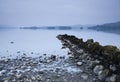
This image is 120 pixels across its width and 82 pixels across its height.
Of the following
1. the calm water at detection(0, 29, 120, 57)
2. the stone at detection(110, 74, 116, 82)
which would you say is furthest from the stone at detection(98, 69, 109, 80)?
the calm water at detection(0, 29, 120, 57)

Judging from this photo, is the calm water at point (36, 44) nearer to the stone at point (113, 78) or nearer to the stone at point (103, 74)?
the stone at point (103, 74)

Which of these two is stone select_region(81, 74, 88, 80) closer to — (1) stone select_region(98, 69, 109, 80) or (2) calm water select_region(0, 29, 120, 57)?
(1) stone select_region(98, 69, 109, 80)

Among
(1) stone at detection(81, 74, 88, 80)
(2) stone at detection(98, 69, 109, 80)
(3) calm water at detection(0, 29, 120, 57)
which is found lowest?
(3) calm water at detection(0, 29, 120, 57)

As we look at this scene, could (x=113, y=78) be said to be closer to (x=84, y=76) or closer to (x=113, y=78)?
(x=113, y=78)

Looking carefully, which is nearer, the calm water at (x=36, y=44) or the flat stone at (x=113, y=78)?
the flat stone at (x=113, y=78)

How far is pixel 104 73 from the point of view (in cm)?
617

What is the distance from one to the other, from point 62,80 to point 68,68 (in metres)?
1.91

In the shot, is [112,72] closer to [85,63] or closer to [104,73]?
[104,73]

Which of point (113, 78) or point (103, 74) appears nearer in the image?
point (113, 78)

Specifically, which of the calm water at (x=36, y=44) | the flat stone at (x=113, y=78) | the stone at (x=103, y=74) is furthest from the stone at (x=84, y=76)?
the calm water at (x=36, y=44)

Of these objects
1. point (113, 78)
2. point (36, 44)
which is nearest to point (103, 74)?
point (113, 78)

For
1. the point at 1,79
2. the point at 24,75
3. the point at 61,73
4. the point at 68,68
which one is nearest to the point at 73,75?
the point at 61,73

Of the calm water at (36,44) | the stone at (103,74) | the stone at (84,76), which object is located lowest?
the calm water at (36,44)

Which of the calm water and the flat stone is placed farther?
the calm water
